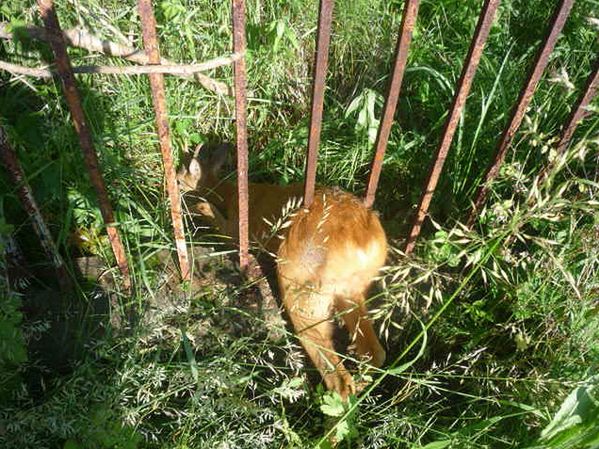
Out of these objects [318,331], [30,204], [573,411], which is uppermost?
[30,204]

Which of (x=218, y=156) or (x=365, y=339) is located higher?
(x=218, y=156)

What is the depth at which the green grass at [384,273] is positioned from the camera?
6.27ft

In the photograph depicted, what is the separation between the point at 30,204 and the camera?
2.01 m

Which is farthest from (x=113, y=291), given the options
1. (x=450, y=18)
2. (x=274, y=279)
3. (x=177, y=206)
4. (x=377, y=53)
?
(x=450, y=18)

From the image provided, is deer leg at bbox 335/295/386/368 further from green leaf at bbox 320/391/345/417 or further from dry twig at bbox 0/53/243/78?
dry twig at bbox 0/53/243/78

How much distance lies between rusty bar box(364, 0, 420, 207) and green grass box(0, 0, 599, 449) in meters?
0.38

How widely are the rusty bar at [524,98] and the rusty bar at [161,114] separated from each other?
121cm

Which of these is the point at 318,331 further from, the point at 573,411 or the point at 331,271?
the point at 573,411

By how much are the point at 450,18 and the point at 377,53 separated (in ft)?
1.67

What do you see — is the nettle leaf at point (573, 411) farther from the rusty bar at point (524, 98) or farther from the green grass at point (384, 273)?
the rusty bar at point (524, 98)

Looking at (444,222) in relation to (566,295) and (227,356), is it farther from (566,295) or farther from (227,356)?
(227,356)

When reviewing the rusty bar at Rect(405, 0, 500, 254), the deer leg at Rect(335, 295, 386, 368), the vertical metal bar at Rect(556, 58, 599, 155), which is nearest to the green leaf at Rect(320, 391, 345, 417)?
the deer leg at Rect(335, 295, 386, 368)

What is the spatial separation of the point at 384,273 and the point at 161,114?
1.27 metres

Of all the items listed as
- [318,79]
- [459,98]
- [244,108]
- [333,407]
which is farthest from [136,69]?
[333,407]
